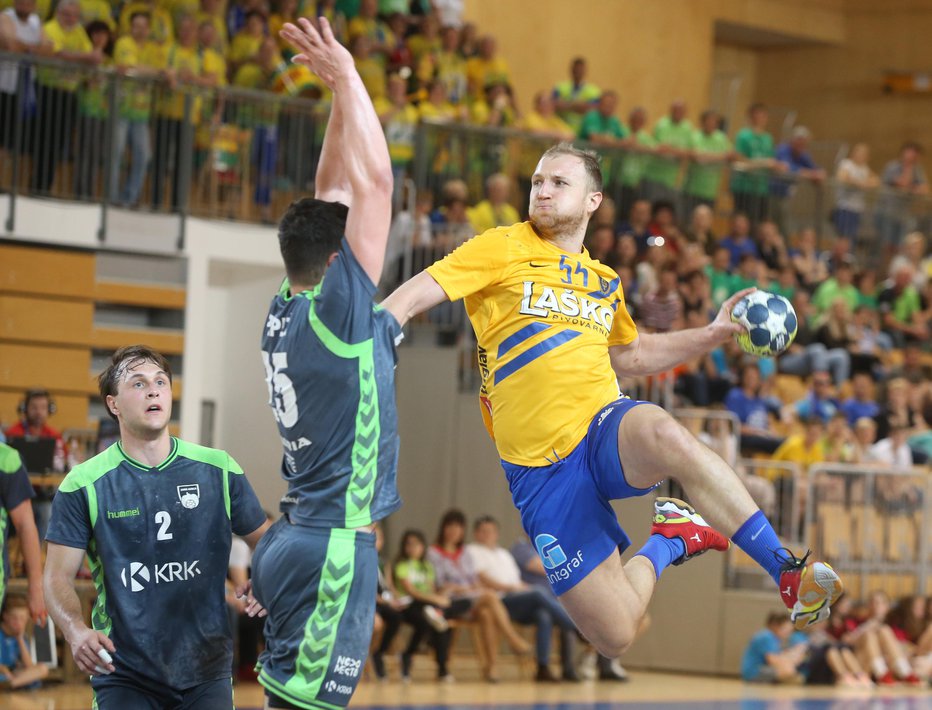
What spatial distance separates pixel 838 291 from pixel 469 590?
289 inches

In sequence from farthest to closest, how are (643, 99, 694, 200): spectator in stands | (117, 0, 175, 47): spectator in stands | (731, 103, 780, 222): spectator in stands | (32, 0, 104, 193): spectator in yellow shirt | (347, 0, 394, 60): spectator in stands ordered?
(731, 103, 780, 222): spectator in stands → (643, 99, 694, 200): spectator in stands → (347, 0, 394, 60): spectator in stands → (117, 0, 175, 47): spectator in stands → (32, 0, 104, 193): spectator in yellow shirt

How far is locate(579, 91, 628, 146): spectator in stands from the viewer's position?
17.0 meters

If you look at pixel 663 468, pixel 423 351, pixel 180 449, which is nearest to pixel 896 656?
pixel 423 351

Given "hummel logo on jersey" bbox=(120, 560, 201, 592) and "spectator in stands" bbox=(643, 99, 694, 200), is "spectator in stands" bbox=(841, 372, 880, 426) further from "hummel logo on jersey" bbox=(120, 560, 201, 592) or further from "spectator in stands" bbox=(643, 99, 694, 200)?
"hummel logo on jersey" bbox=(120, 560, 201, 592)

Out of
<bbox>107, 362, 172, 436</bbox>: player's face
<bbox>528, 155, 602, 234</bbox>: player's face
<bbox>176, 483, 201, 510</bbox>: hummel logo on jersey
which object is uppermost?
<bbox>528, 155, 602, 234</bbox>: player's face

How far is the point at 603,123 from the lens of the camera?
17.2m

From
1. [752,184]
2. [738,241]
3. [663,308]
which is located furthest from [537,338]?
[752,184]

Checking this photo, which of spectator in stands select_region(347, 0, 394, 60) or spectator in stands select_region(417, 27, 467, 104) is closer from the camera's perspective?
spectator in stands select_region(347, 0, 394, 60)

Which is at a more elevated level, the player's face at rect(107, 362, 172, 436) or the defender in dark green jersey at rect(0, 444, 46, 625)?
the player's face at rect(107, 362, 172, 436)

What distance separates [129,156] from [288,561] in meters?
9.79

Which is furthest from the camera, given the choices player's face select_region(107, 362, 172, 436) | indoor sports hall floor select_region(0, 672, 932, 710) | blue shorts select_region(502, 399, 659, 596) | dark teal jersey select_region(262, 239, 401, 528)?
indoor sports hall floor select_region(0, 672, 932, 710)

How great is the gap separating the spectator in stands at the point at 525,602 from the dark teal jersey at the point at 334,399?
8.60m

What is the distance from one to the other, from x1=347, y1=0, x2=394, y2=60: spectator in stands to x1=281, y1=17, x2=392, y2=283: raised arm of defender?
11.1 metres

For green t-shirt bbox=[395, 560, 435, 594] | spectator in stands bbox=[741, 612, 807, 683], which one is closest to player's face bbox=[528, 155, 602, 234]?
green t-shirt bbox=[395, 560, 435, 594]
